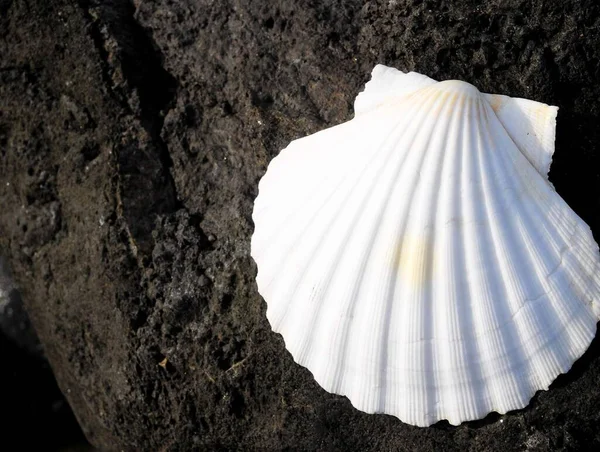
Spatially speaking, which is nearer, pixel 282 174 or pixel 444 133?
pixel 444 133

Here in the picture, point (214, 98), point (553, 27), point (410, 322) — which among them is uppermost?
point (553, 27)

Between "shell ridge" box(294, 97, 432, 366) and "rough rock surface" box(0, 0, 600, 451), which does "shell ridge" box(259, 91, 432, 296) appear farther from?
"rough rock surface" box(0, 0, 600, 451)

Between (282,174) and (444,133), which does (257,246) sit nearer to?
(282,174)

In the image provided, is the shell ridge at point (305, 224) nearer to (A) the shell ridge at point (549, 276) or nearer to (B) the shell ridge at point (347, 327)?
(B) the shell ridge at point (347, 327)

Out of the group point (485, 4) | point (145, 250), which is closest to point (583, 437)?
point (485, 4)

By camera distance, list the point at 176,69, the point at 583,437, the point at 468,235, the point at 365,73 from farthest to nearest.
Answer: the point at 176,69 → the point at 365,73 → the point at 583,437 → the point at 468,235

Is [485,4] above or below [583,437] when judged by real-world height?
above
